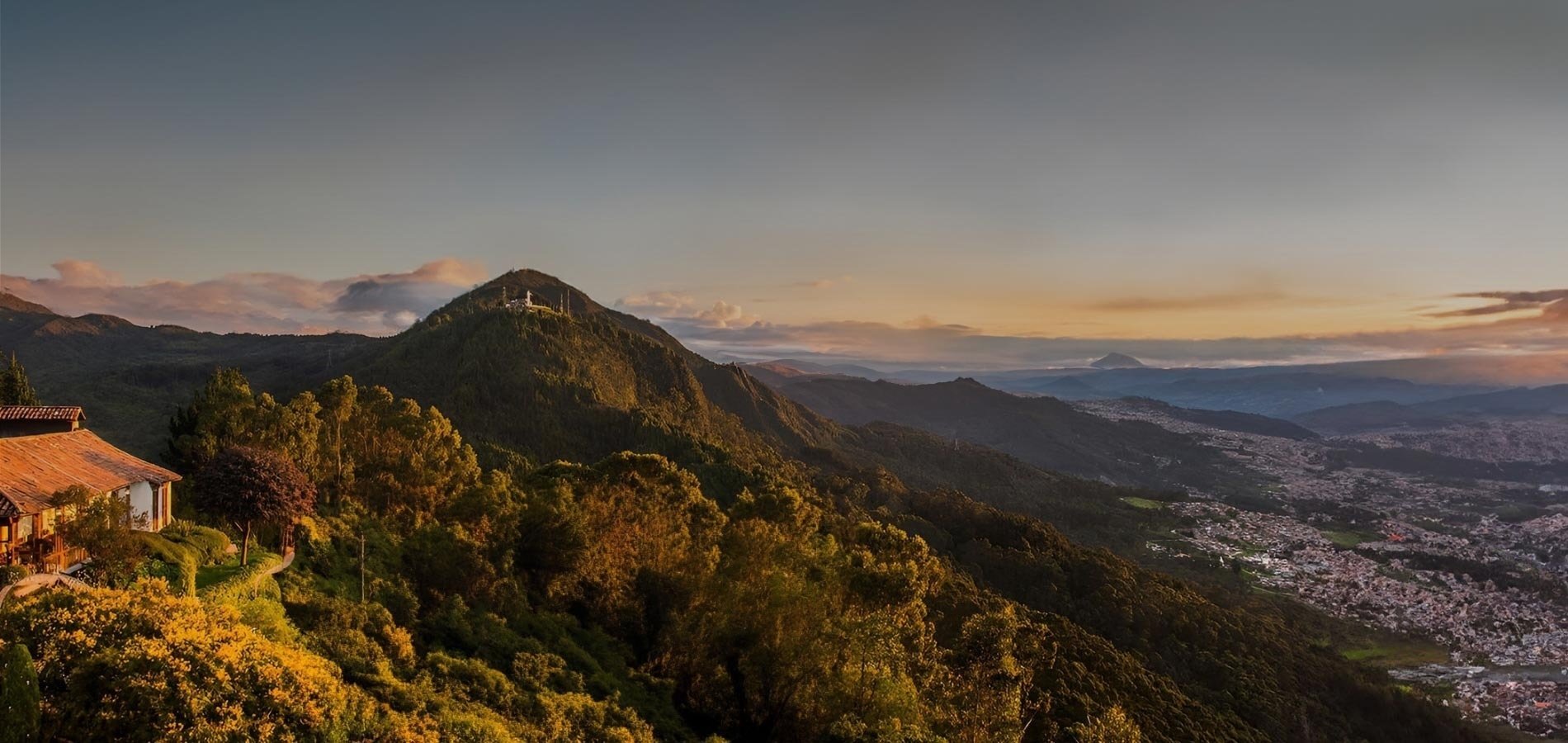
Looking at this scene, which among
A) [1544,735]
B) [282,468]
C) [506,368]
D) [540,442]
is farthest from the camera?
[506,368]

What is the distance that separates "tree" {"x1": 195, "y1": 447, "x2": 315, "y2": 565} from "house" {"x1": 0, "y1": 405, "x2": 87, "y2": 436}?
7342 millimetres

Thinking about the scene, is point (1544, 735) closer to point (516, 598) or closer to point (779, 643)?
point (779, 643)

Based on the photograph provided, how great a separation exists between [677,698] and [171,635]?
22.4m

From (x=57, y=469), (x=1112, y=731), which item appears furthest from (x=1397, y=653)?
(x=57, y=469)

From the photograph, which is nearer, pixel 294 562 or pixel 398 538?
pixel 294 562

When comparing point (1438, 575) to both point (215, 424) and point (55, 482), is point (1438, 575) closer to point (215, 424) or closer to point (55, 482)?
point (215, 424)

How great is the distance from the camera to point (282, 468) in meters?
24.7

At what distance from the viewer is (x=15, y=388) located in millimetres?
35750

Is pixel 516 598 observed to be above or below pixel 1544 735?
above

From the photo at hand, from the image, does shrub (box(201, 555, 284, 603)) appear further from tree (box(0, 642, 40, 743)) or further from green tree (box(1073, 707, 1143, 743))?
green tree (box(1073, 707, 1143, 743))

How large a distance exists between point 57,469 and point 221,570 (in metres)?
7.10

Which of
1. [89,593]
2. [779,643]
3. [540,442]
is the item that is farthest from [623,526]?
[540,442]

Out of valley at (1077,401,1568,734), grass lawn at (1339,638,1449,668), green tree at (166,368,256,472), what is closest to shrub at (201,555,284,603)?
green tree at (166,368,256,472)

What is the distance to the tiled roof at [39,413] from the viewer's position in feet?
80.6
